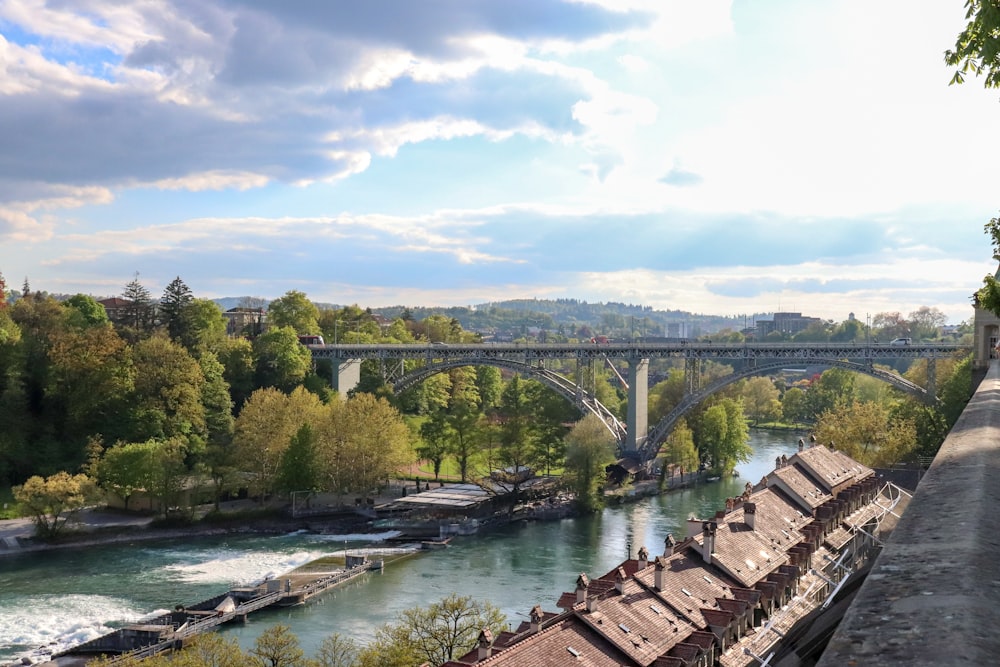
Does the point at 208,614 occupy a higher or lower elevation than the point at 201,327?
lower

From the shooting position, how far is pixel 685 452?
5166cm

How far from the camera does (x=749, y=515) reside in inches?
954

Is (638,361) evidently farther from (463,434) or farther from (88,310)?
(88,310)

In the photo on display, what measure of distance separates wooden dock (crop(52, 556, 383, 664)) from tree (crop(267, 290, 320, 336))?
130 ft

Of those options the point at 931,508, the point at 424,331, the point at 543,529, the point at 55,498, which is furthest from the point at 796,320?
the point at 931,508

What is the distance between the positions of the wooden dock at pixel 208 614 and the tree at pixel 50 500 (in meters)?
11.5

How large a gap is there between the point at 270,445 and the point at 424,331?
45883 mm

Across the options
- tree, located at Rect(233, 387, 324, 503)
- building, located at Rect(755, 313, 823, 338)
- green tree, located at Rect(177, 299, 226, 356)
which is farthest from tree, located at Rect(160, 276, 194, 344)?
building, located at Rect(755, 313, 823, 338)

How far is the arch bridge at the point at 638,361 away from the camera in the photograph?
4903 centimetres

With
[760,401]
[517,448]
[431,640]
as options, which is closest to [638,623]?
[431,640]

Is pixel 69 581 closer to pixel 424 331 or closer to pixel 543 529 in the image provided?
pixel 543 529

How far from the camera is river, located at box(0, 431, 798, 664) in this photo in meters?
26.2

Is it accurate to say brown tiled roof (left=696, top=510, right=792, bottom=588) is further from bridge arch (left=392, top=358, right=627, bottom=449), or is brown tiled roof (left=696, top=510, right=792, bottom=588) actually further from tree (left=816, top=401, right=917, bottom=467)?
bridge arch (left=392, top=358, right=627, bottom=449)

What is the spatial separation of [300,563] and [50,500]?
434 inches
